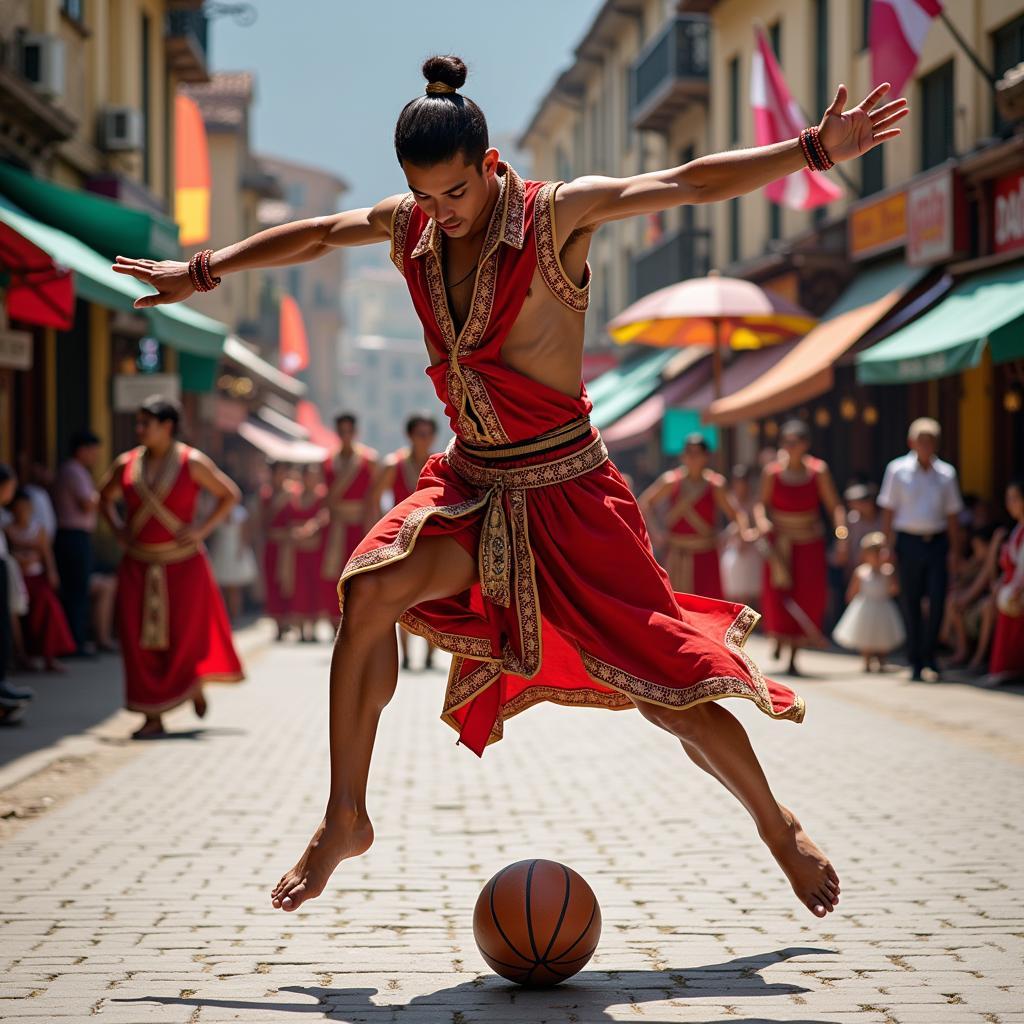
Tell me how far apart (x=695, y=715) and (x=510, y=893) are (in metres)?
0.63

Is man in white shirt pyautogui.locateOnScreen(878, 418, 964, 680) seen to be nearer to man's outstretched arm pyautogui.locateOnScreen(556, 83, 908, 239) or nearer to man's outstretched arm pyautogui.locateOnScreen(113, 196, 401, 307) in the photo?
man's outstretched arm pyautogui.locateOnScreen(113, 196, 401, 307)

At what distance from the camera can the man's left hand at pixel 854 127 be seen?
458 centimetres

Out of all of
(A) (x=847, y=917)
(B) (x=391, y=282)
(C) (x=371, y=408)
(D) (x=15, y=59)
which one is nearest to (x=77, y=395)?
(D) (x=15, y=59)

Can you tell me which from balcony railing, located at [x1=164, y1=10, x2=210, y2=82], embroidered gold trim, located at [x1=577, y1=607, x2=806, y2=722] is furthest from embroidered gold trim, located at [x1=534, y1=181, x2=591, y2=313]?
balcony railing, located at [x1=164, y1=10, x2=210, y2=82]

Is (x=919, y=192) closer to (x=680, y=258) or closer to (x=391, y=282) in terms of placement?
(x=680, y=258)

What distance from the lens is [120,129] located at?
22.1m

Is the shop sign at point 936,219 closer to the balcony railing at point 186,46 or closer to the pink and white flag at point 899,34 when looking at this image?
the pink and white flag at point 899,34

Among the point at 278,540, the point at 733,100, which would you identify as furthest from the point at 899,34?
the point at 733,100

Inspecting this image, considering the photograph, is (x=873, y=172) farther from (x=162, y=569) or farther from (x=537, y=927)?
(x=537, y=927)

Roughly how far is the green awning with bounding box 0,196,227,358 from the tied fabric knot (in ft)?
21.1

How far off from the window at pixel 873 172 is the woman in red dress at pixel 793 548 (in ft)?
26.3

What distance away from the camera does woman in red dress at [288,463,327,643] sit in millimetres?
21672

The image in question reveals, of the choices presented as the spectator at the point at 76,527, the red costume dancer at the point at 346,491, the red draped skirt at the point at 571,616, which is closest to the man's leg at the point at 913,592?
the red costume dancer at the point at 346,491

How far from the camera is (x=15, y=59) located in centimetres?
1773
